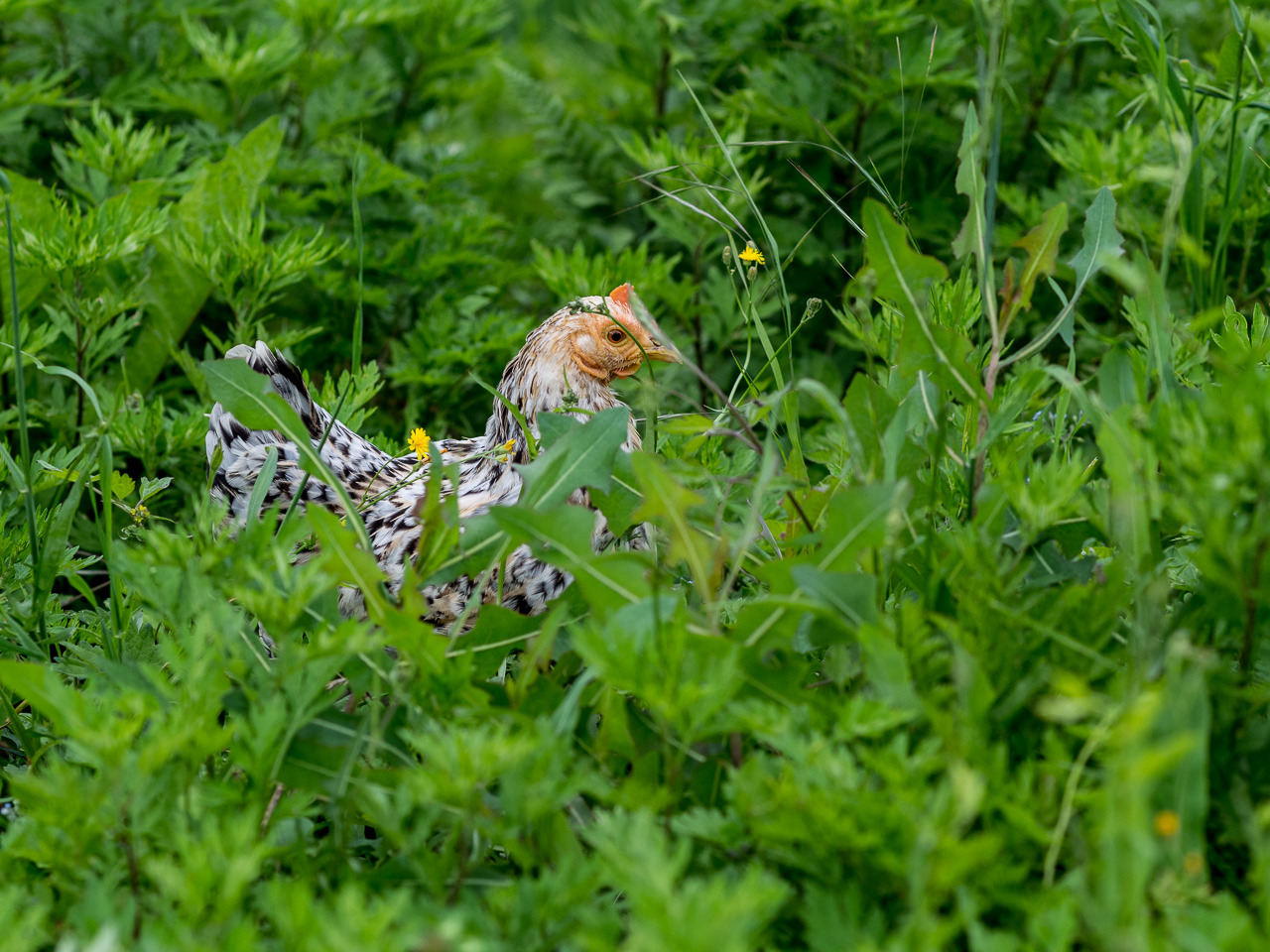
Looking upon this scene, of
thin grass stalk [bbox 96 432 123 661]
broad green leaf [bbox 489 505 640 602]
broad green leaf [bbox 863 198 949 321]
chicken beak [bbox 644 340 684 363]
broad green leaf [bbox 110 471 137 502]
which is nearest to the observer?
broad green leaf [bbox 489 505 640 602]

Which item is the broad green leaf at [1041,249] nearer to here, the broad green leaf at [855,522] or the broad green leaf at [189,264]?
the broad green leaf at [855,522]

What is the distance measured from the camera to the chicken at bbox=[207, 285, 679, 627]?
2.63 metres

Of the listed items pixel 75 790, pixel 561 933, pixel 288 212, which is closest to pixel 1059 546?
pixel 561 933

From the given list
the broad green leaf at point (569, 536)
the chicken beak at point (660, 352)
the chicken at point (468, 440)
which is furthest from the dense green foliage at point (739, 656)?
the chicken beak at point (660, 352)

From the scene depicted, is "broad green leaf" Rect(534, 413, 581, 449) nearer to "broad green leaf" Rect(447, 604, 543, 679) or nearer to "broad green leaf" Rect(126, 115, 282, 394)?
"broad green leaf" Rect(447, 604, 543, 679)

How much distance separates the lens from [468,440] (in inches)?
117

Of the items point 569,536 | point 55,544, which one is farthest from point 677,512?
point 55,544

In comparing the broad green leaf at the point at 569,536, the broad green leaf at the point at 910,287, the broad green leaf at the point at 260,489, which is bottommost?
the broad green leaf at the point at 260,489

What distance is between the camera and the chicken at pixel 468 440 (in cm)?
263

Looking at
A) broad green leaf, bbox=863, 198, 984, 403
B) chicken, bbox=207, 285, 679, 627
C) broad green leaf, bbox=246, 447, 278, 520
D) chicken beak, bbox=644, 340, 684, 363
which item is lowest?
chicken, bbox=207, 285, 679, 627

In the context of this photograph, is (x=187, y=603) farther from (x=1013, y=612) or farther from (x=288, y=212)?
(x=288, y=212)

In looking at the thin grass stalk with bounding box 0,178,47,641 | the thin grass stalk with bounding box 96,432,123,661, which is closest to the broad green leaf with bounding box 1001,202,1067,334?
the thin grass stalk with bounding box 96,432,123,661

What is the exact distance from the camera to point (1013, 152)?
3.79 m

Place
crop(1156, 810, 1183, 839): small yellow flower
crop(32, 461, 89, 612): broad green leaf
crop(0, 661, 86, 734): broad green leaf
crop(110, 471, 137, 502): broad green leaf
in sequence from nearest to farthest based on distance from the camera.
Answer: crop(1156, 810, 1183, 839): small yellow flower, crop(0, 661, 86, 734): broad green leaf, crop(32, 461, 89, 612): broad green leaf, crop(110, 471, 137, 502): broad green leaf
